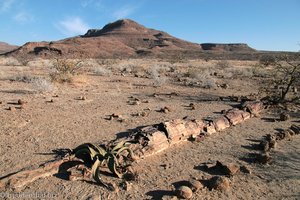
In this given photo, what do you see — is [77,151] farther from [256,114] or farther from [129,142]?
[256,114]

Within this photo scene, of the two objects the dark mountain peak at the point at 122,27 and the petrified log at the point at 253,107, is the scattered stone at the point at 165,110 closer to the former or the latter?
the petrified log at the point at 253,107

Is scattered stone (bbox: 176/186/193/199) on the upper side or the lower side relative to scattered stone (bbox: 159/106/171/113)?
lower

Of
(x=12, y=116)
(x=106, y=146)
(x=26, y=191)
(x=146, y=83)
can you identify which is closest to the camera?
(x=26, y=191)

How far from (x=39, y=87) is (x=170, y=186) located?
28.1 feet

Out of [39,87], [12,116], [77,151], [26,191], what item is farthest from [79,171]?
[39,87]

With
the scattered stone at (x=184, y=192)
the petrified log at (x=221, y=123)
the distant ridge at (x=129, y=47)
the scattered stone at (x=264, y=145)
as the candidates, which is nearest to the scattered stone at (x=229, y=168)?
the scattered stone at (x=184, y=192)

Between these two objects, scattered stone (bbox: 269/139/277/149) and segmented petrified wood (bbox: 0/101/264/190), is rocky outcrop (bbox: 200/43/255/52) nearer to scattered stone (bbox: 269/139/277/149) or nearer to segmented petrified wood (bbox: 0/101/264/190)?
segmented petrified wood (bbox: 0/101/264/190)

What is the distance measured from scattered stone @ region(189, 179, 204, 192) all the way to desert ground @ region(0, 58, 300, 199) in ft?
0.23

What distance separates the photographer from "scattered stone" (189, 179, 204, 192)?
509 cm

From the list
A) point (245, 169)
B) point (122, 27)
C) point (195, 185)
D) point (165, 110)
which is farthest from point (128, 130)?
point (122, 27)

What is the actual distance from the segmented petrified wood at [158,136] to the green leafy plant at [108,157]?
0.17m

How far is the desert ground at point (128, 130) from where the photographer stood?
508 cm

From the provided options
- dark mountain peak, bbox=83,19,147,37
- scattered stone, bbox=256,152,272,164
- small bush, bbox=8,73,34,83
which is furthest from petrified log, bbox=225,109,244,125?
dark mountain peak, bbox=83,19,147,37

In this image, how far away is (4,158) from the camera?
6047 mm
